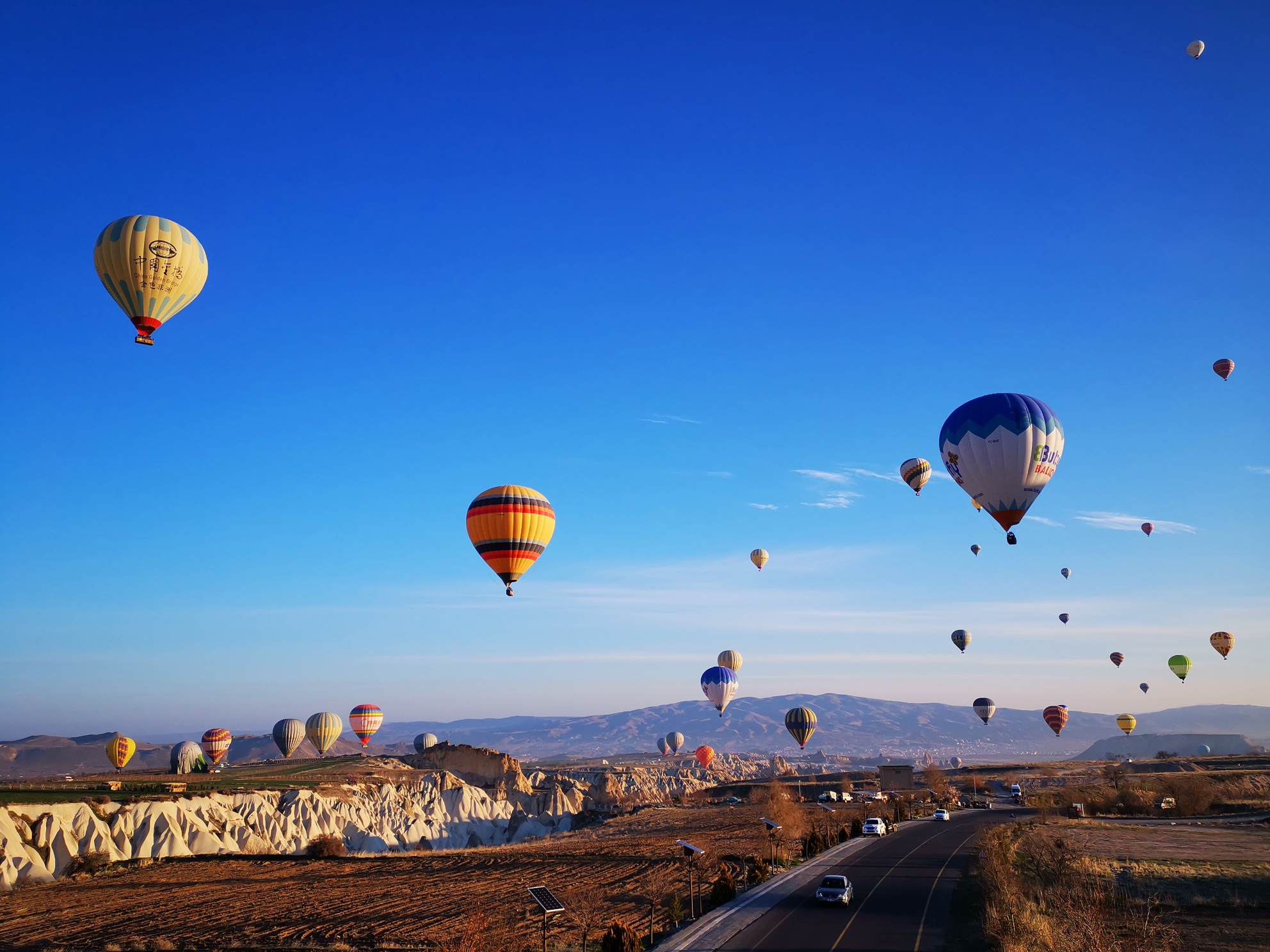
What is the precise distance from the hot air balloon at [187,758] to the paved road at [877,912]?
105362 millimetres

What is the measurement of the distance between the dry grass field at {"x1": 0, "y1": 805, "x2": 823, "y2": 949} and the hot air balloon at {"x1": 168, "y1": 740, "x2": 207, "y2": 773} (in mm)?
70638

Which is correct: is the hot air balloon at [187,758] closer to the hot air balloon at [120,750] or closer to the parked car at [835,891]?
the hot air balloon at [120,750]

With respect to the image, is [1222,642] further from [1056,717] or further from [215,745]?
[215,745]

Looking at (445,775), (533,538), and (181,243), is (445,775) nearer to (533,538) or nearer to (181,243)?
(533,538)

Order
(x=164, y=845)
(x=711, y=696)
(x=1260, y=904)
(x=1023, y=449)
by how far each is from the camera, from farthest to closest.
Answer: (x=711, y=696) → (x=164, y=845) → (x=1023, y=449) → (x=1260, y=904)

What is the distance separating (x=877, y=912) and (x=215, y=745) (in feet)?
373

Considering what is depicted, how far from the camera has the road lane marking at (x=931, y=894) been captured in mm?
25344

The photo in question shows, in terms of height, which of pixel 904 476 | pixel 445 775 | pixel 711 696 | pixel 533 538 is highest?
pixel 904 476

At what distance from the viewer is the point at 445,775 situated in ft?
323

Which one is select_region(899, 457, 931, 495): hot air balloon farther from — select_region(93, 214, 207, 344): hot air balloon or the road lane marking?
select_region(93, 214, 207, 344): hot air balloon

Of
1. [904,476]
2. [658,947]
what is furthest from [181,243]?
[904,476]

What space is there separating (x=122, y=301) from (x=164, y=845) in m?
42.3

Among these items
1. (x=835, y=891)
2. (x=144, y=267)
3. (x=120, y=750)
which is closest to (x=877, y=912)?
(x=835, y=891)

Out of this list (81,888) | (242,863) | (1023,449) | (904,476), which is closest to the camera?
(1023,449)
